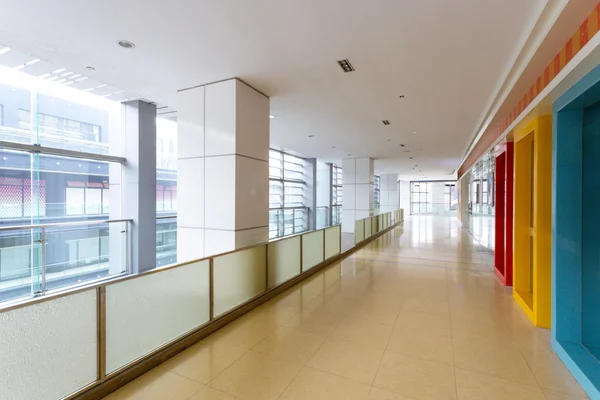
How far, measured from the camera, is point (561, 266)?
3.31 meters

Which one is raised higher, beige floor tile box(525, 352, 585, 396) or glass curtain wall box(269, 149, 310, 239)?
glass curtain wall box(269, 149, 310, 239)

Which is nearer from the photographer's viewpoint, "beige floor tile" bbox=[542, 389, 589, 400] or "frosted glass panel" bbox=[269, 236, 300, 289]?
"beige floor tile" bbox=[542, 389, 589, 400]

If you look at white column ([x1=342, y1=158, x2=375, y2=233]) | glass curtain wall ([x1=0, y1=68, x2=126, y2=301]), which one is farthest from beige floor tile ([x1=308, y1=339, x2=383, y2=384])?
white column ([x1=342, y1=158, x2=375, y2=233])

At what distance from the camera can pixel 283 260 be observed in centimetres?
553

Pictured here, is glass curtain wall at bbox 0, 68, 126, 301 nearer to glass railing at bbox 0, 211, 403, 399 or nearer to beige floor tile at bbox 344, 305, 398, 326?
glass railing at bbox 0, 211, 403, 399

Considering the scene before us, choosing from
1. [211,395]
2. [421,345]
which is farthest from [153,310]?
[421,345]

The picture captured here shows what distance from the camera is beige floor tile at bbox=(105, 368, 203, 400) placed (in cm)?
248

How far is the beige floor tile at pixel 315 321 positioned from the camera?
12.4 feet

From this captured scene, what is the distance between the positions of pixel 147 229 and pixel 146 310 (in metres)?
4.26

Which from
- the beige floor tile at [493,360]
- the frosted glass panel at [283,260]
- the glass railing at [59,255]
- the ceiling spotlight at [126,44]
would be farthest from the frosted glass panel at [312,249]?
the ceiling spotlight at [126,44]

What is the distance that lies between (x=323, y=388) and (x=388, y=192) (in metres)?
21.8

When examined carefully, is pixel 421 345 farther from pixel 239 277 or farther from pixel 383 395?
pixel 239 277

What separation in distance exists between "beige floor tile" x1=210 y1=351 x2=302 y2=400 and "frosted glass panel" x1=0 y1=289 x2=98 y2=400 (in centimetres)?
111

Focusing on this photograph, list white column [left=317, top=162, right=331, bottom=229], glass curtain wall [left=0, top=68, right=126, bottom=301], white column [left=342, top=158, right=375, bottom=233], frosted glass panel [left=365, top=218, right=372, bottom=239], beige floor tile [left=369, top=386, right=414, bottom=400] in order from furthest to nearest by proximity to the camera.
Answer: white column [left=317, top=162, right=331, bottom=229] < white column [left=342, top=158, right=375, bottom=233] < frosted glass panel [left=365, top=218, right=372, bottom=239] < glass curtain wall [left=0, top=68, right=126, bottom=301] < beige floor tile [left=369, top=386, right=414, bottom=400]
